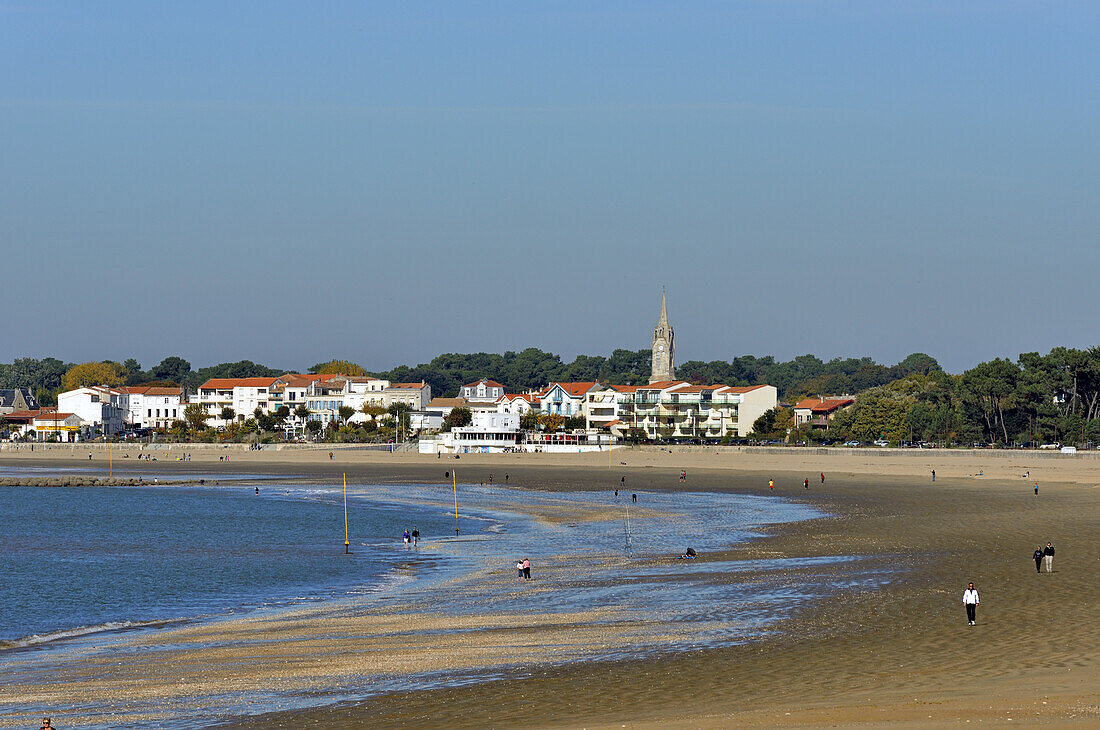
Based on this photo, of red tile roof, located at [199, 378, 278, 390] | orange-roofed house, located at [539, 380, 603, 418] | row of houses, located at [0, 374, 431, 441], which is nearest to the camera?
orange-roofed house, located at [539, 380, 603, 418]

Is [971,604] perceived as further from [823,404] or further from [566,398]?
[823,404]

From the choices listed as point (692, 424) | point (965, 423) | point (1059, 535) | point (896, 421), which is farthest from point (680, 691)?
point (692, 424)

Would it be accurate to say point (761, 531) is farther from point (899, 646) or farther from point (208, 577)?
point (899, 646)

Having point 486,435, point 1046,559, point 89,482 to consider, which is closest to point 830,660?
point 1046,559

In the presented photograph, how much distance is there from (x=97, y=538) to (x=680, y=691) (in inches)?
1658

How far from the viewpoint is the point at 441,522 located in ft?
195

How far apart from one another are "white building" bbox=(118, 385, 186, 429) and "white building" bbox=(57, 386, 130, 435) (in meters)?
2.19

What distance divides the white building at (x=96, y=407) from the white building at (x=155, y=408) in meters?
2.19

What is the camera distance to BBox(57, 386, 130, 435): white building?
596ft

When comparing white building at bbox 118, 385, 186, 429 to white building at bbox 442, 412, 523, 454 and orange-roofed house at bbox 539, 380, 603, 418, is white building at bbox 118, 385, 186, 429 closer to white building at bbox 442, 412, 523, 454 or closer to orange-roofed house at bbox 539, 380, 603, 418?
orange-roofed house at bbox 539, 380, 603, 418

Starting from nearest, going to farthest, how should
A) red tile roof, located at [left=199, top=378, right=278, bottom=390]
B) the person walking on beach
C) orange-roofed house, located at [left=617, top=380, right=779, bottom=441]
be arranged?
1. the person walking on beach
2. orange-roofed house, located at [left=617, top=380, right=779, bottom=441]
3. red tile roof, located at [left=199, top=378, right=278, bottom=390]

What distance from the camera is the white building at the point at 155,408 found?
187 meters

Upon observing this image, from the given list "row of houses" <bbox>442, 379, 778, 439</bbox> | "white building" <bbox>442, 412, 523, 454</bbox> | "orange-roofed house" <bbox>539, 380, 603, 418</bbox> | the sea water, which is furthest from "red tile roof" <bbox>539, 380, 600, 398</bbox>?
the sea water

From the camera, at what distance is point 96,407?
598 feet
